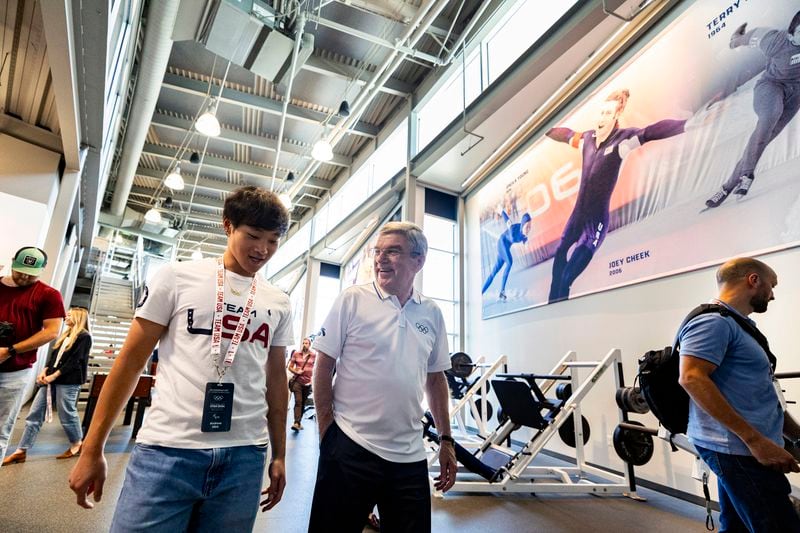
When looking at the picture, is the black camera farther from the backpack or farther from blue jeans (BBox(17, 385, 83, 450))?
the backpack

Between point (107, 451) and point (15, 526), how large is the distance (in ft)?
6.62

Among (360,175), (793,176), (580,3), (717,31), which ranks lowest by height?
(793,176)

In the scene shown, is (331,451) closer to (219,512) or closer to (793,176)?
(219,512)

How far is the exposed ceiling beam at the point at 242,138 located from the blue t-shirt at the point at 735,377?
30.9 feet

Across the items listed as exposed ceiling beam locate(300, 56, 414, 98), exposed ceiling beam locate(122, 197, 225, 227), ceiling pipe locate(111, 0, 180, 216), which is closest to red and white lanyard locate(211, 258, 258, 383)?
ceiling pipe locate(111, 0, 180, 216)

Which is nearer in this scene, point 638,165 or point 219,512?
point 219,512

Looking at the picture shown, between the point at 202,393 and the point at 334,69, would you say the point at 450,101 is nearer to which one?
the point at 334,69

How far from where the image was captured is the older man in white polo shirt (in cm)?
124

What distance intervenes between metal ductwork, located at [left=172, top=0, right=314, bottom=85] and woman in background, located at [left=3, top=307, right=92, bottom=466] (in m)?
3.77

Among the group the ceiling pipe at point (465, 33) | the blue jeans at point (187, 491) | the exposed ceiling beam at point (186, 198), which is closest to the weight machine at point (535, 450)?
the blue jeans at point (187, 491)

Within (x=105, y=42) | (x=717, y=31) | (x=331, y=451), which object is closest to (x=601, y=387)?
(x=717, y=31)

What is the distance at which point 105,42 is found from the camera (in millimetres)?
3068

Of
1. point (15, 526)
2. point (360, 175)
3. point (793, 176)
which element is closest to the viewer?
→ point (15, 526)

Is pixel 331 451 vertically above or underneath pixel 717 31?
underneath
